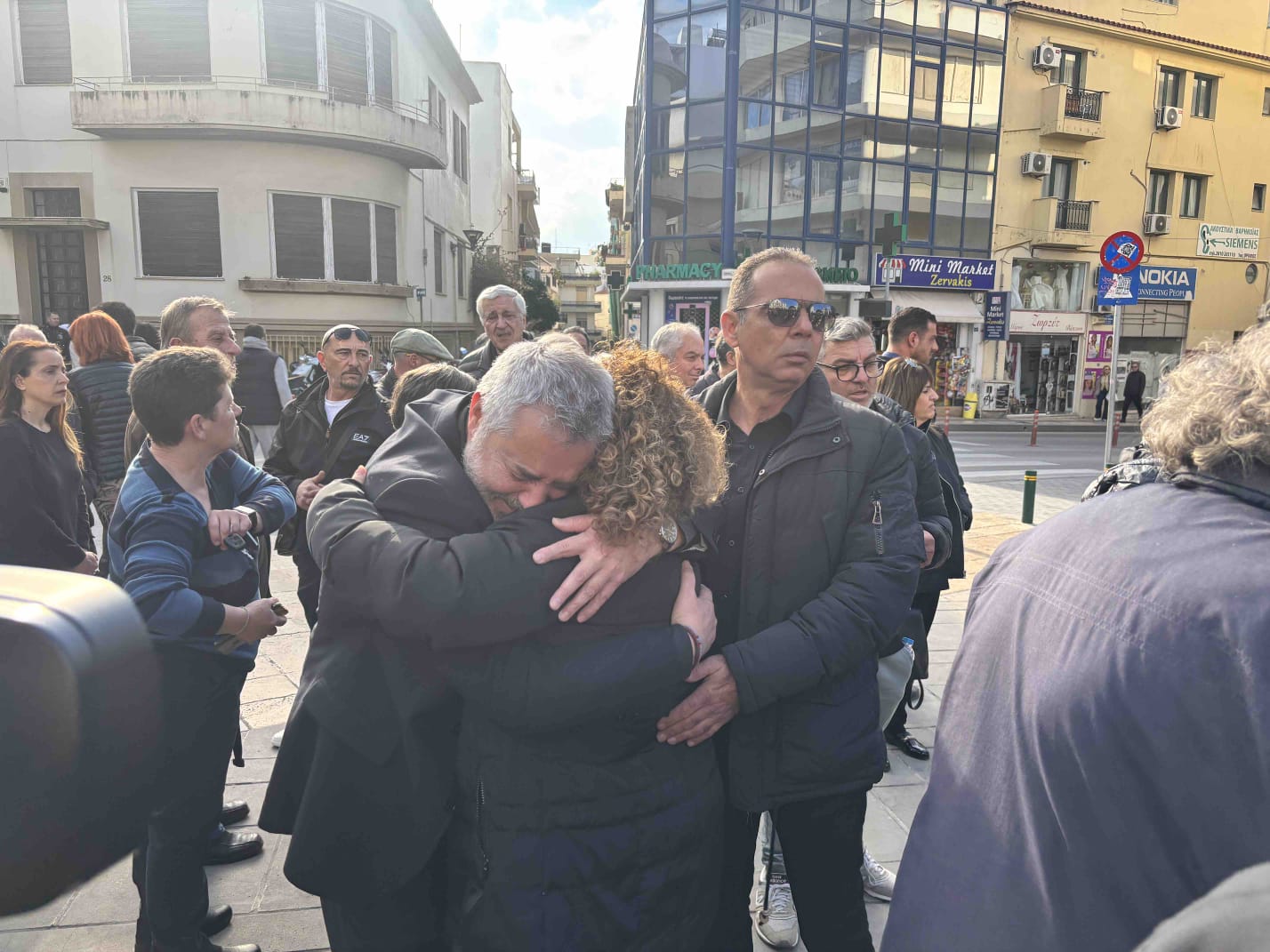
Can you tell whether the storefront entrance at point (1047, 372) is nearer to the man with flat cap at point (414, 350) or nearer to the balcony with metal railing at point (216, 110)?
the balcony with metal railing at point (216, 110)

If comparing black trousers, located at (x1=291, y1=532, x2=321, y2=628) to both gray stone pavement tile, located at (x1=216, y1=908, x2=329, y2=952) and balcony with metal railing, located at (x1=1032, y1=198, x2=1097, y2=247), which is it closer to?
gray stone pavement tile, located at (x1=216, y1=908, x2=329, y2=952)

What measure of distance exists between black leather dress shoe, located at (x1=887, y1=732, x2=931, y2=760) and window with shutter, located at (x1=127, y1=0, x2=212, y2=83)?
68.2ft

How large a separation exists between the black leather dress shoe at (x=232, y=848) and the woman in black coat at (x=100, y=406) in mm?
1901

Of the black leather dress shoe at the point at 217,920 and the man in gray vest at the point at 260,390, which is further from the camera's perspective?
the man in gray vest at the point at 260,390

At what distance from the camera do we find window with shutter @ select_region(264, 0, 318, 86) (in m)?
18.5

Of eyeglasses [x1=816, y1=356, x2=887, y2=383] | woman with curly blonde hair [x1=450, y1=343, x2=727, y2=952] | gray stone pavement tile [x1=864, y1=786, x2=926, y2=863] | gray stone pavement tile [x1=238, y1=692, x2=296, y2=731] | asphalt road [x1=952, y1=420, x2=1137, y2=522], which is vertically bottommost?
asphalt road [x1=952, y1=420, x2=1137, y2=522]

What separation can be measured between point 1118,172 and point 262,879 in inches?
1205

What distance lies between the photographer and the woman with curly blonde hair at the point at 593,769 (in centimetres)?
152

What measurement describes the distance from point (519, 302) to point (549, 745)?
404cm

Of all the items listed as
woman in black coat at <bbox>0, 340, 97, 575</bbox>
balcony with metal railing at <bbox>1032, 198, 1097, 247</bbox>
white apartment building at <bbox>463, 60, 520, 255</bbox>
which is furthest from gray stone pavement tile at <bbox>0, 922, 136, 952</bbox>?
white apartment building at <bbox>463, 60, 520, 255</bbox>

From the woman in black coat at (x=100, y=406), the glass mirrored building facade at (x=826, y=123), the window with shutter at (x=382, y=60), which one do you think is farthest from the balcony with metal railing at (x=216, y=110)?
the woman in black coat at (x=100, y=406)

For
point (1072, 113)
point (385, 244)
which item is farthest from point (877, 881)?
point (1072, 113)

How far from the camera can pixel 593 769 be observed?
5.25 ft

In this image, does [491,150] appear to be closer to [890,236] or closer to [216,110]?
[890,236]
